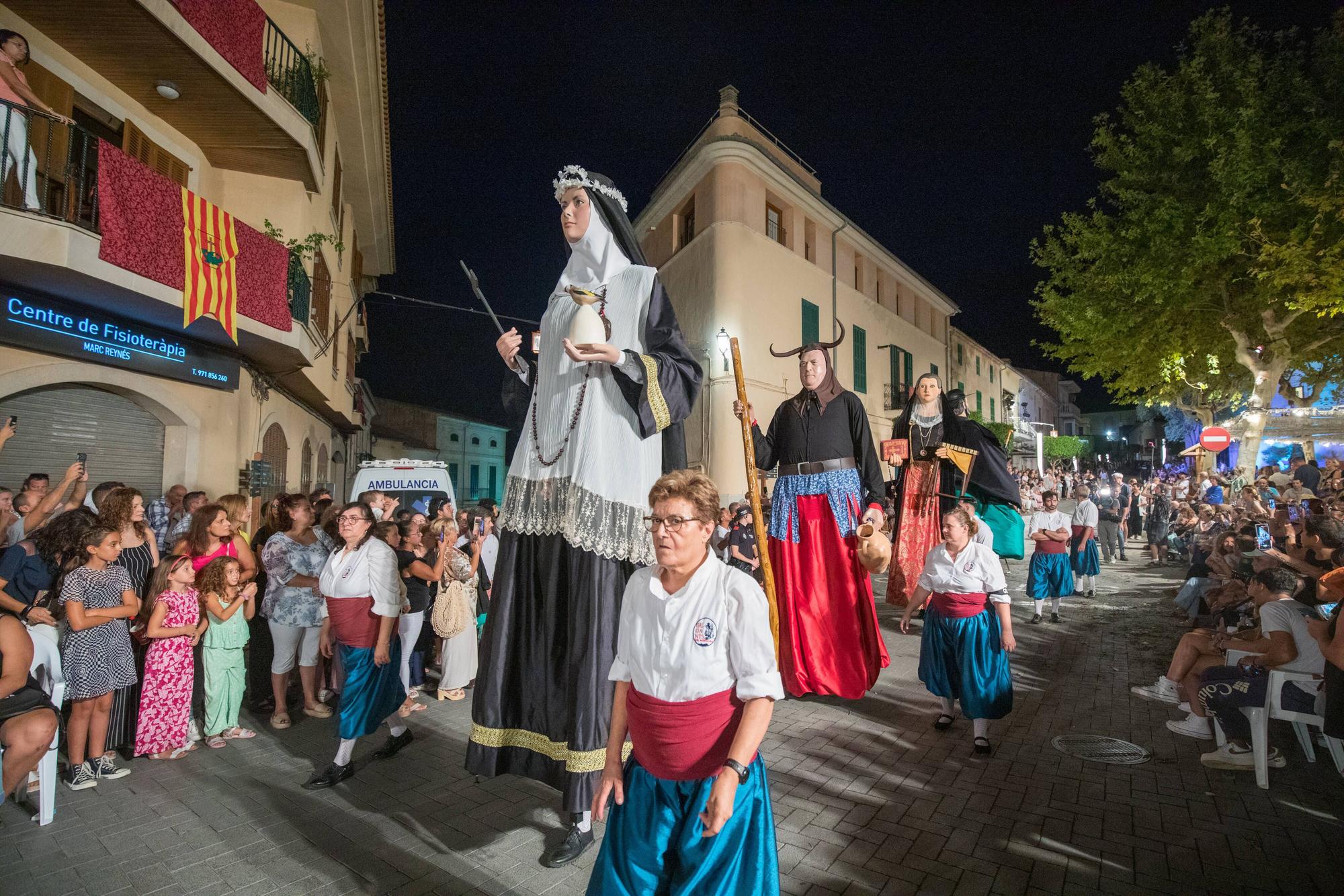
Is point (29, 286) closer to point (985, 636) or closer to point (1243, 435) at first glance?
point (985, 636)

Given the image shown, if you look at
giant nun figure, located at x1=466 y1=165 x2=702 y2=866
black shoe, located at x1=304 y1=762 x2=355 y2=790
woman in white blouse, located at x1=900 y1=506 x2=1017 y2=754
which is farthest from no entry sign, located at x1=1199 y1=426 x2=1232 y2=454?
black shoe, located at x1=304 y1=762 x2=355 y2=790

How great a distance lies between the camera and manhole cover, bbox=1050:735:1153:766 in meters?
4.38

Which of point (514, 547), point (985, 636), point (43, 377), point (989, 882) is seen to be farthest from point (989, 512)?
point (43, 377)

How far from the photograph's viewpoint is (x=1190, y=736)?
191 inches

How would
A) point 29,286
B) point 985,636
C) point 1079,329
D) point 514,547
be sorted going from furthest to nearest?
1. point 1079,329
2. point 29,286
3. point 985,636
4. point 514,547

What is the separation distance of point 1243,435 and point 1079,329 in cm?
407

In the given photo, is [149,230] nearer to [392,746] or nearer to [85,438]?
[85,438]

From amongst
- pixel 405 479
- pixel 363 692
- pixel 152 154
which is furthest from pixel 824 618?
pixel 152 154

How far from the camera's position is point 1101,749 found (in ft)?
15.0

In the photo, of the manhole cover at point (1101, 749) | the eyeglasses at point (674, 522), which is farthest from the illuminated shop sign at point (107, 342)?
the manhole cover at point (1101, 749)

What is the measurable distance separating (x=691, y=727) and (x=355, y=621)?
2969mm

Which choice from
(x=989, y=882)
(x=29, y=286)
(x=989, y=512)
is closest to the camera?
(x=989, y=882)

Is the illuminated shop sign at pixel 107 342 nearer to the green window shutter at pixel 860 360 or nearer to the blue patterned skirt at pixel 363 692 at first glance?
the blue patterned skirt at pixel 363 692

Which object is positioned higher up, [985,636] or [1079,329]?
[1079,329]
